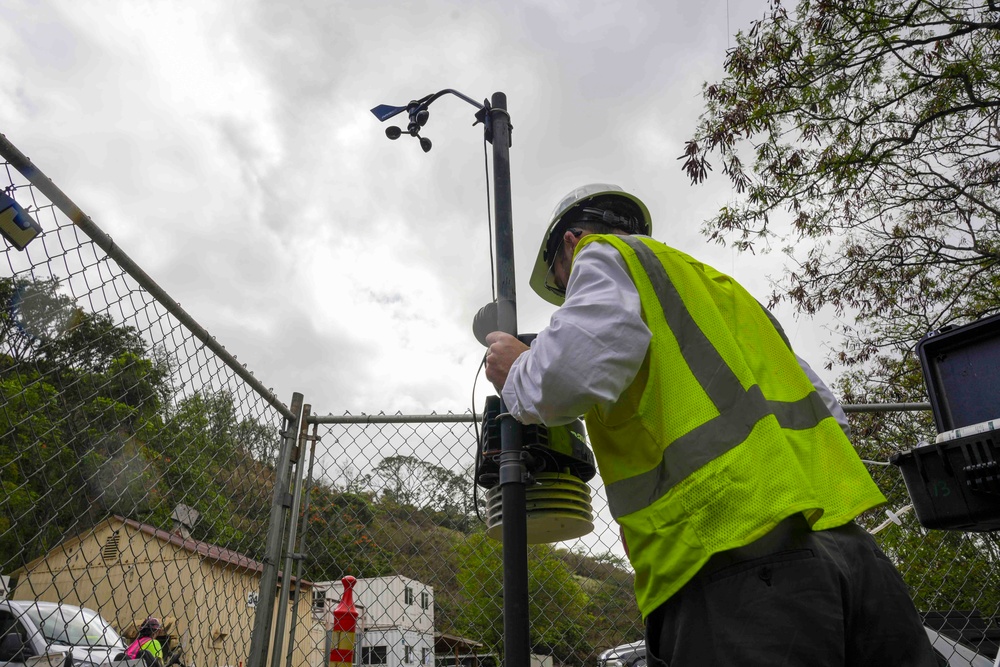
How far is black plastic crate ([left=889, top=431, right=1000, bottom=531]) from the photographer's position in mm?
2100

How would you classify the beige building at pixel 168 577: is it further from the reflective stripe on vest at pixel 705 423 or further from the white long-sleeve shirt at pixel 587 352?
the reflective stripe on vest at pixel 705 423

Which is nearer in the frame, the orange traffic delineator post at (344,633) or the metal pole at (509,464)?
the metal pole at (509,464)

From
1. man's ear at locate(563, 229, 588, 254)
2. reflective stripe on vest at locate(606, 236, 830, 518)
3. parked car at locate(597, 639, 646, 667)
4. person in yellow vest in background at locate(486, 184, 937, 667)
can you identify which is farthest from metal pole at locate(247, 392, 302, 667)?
reflective stripe on vest at locate(606, 236, 830, 518)

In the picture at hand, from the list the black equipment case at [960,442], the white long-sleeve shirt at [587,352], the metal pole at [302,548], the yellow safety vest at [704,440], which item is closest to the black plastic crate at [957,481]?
the black equipment case at [960,442]

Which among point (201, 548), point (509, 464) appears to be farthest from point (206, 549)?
point (509, 464)

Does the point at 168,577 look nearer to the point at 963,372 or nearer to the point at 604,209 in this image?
the point at 604,209

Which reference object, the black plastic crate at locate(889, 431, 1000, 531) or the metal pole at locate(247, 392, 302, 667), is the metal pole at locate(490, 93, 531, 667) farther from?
the metal pole at locate(247, 392, 302, 667)

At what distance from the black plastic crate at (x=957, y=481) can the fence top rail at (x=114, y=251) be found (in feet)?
8.51

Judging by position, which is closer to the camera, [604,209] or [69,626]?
[604,209]

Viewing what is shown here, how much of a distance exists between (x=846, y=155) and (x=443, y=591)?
19.0 ft

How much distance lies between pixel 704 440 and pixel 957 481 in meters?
1.31

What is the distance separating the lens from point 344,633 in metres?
3.07

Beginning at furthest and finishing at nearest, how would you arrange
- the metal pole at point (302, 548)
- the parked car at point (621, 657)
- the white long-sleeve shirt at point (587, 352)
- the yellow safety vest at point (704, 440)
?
the parked car at point (621, 657), the metal pole at point (302, 548), the white long-sleeve shirt at point (587, 352), the yellow safety vest at point (704, 440)

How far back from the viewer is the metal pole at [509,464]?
1722 mm
